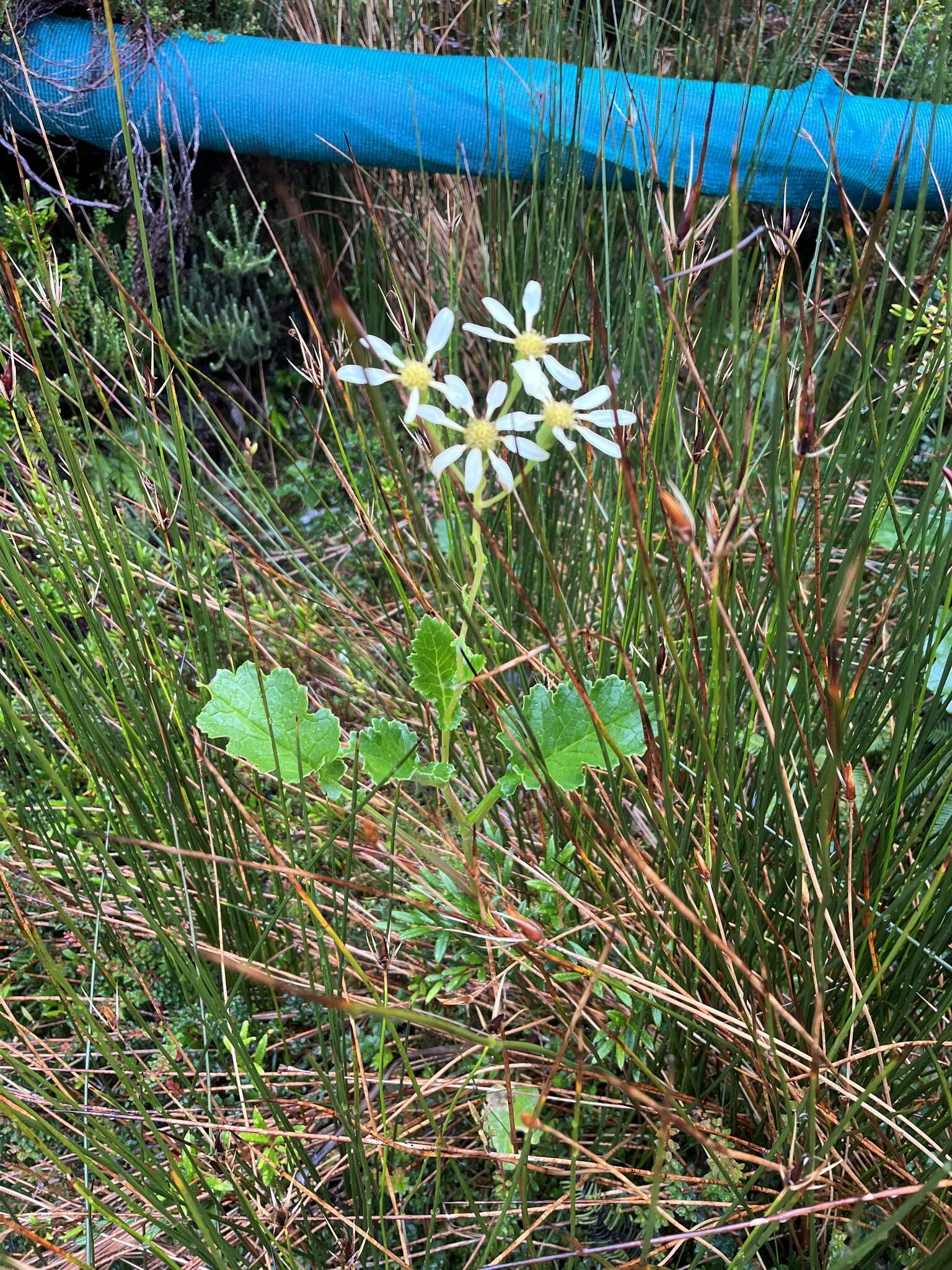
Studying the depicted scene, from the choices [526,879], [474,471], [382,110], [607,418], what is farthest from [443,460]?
[382,110]

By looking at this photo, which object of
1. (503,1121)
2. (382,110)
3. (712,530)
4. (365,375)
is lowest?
(503,1121)

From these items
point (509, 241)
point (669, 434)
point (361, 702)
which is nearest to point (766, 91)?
point (509, 241)

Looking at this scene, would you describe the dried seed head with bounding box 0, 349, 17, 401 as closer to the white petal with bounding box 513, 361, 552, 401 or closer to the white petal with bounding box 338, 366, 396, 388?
the white petal with bounding box 338, 366, 396, 388

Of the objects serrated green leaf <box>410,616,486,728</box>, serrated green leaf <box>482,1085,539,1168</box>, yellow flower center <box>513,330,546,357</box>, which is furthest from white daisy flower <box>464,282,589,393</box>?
serrated green leaf <box>482,1085,539,1168</box>

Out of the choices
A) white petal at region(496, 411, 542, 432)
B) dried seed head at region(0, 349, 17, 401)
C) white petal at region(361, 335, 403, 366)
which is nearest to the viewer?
white petal at region(361, 335, 403, 366)

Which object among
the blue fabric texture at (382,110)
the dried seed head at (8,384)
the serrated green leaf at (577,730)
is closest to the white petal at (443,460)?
the serrated green leaf at (577,730)

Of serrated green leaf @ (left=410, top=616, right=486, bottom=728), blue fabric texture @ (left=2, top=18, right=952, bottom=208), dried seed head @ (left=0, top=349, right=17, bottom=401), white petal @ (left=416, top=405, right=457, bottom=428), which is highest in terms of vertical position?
blue fabric texture @ (left=2, top=18, right=952, bottom=208)

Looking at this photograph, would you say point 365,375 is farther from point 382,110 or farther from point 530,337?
point 382,110

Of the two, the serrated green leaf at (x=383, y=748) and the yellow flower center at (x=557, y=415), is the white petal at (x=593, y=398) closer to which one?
the yellow flower center at (x=557, y=415)
